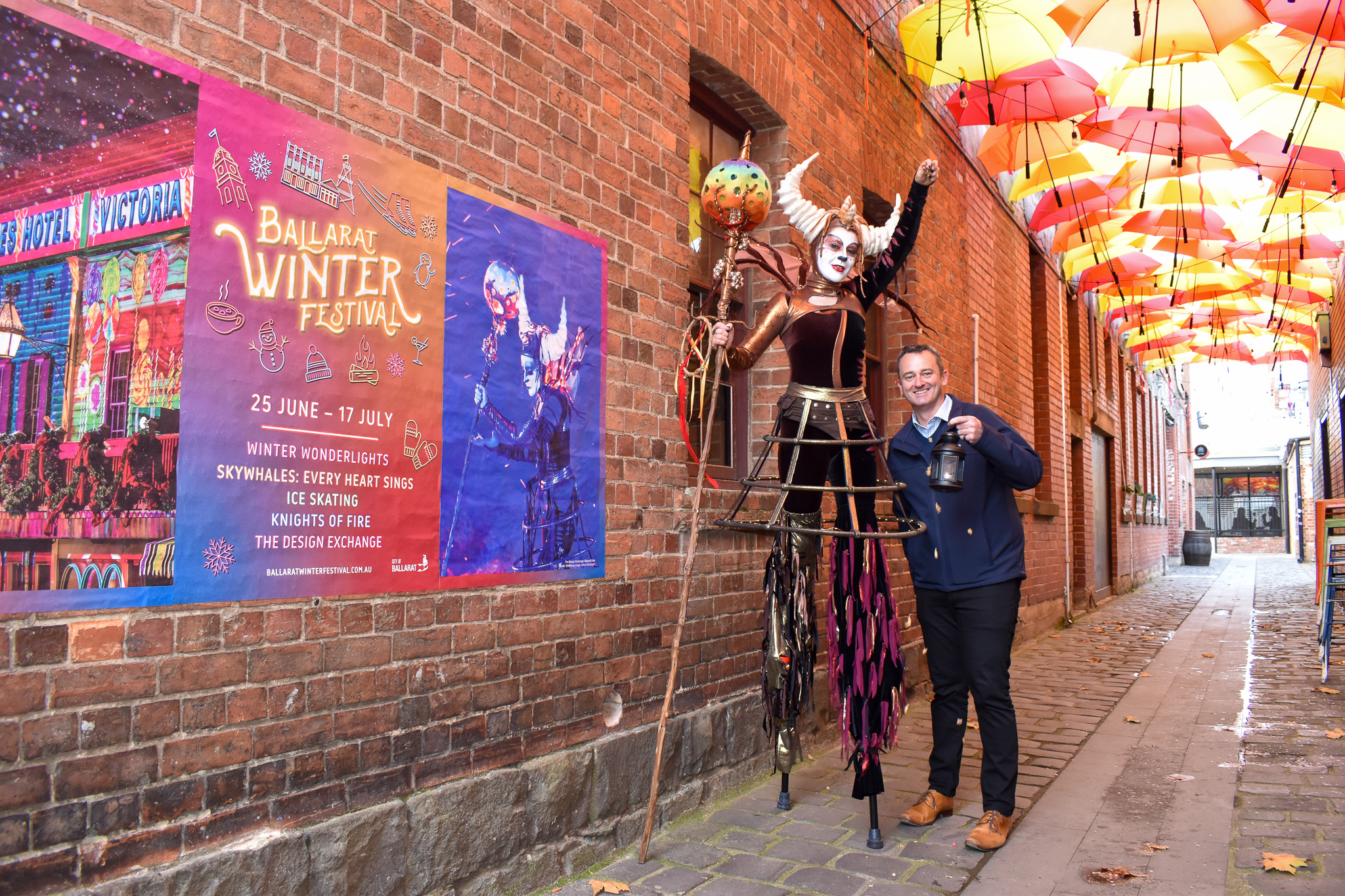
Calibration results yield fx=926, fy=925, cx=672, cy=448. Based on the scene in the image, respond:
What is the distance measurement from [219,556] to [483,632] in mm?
1011

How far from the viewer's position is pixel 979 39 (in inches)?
272

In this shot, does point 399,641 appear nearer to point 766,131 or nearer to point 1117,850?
point 1117,850

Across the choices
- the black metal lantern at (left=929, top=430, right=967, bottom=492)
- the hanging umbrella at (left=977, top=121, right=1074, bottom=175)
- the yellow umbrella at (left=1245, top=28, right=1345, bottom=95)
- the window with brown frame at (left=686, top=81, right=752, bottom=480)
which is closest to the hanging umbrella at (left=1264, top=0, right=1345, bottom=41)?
the yellow umbrella at (left=1245, top=28, right=1345, bottom=95)

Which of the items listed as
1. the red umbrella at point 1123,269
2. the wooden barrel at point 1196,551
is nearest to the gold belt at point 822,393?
the red umbrella at point 1123,269

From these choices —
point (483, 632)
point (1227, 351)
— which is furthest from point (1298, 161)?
point (1227, 351)

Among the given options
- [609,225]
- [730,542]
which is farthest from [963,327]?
[609,225]

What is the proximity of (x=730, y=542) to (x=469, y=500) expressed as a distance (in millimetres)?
1792

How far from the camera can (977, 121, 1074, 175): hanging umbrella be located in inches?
350

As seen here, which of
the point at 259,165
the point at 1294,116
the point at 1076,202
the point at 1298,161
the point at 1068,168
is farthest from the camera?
the point at 1076,202

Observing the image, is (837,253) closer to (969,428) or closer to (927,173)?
(927,173)

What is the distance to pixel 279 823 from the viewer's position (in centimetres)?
244

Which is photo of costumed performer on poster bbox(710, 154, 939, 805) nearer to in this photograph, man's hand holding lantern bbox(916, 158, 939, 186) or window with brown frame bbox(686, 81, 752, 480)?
man's hand holding lantern bbox(916, 158, 939, 186)

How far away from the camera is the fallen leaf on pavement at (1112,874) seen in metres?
3.26

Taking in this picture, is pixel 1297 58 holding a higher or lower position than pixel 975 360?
higher
